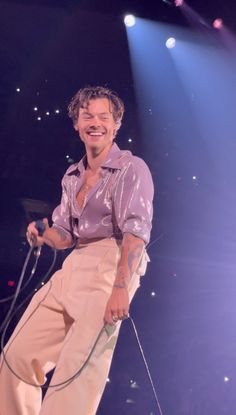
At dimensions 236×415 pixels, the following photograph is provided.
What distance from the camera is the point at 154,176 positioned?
505 centimetres

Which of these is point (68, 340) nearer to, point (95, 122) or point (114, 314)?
point (114, 314)

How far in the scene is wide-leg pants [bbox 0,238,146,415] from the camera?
5.39 ft

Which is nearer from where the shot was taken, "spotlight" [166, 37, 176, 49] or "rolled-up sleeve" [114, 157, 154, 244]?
"rolled-up sleeve" [114, 157, 154, 244]

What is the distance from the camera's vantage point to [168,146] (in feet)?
16.7

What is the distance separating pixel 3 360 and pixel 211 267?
11.2 ft

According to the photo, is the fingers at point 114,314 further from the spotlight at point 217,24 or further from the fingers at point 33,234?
the spotlight at point 217,24

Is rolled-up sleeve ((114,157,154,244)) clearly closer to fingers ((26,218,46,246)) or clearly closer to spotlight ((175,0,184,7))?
fingers ((26,218,46,246))

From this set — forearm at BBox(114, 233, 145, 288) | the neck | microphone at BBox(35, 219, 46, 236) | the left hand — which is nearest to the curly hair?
the neck

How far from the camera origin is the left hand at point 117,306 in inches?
65.5

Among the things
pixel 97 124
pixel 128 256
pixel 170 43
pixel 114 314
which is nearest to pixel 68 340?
pixel 114 314

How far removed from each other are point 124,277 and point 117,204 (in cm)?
27

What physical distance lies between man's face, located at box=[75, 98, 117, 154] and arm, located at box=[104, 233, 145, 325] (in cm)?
43

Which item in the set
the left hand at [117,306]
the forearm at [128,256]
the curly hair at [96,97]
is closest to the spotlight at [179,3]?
the curly hair at [96,97]

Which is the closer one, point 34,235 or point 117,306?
Answer: point 117,306
